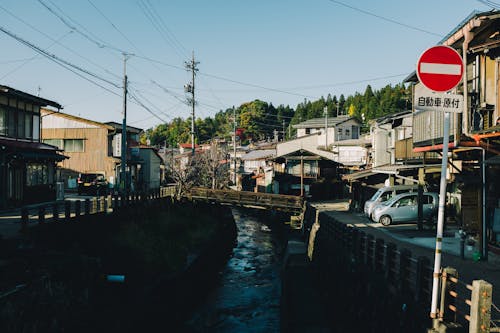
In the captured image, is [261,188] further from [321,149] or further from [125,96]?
[125,96]

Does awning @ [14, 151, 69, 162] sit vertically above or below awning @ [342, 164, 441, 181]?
above

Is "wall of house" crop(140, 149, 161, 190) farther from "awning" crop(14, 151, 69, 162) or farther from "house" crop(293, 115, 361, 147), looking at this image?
"house" crop(293, 115, 361, 147)

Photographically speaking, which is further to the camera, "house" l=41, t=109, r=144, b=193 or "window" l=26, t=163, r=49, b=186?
→ "house" l=41, t=109, r=144, b=193

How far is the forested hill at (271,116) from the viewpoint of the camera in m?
109

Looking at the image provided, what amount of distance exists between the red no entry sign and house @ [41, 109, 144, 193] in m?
35.8

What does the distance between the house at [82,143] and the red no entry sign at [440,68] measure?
118ft

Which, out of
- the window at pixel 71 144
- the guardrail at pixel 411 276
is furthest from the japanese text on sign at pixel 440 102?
the window at pixel 71 144

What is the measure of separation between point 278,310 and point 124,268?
709 centimetres

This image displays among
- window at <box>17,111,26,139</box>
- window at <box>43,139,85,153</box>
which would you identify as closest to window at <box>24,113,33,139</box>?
window at <box>17,111,26,139</box>

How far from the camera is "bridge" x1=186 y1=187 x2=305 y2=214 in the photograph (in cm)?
3338

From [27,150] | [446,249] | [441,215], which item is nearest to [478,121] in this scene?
[446,249]

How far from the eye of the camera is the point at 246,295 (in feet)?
66.6

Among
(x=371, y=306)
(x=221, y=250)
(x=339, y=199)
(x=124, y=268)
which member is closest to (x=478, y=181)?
(x=371, y=306)

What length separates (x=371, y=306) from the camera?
38.0ft
